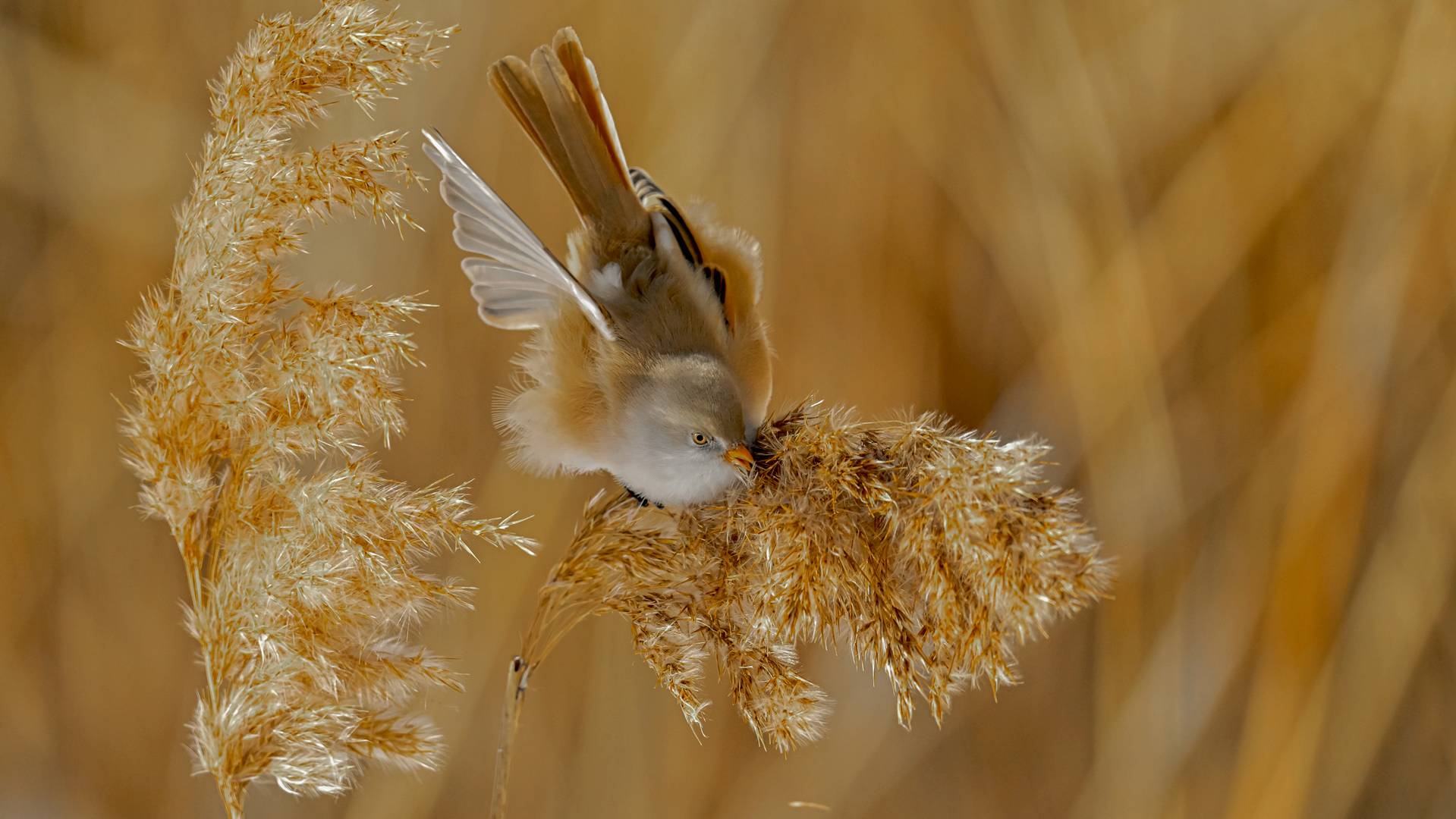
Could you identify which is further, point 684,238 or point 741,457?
point 684,238

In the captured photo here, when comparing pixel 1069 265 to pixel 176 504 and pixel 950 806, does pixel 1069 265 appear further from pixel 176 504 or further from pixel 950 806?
pixel 176 504

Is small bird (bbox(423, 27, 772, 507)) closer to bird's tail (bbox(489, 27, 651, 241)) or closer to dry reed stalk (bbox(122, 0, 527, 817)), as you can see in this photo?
bird's tail (bbox(489, 27, 651, 241))

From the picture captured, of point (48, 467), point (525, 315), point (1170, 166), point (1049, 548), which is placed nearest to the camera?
point (1049, 548)

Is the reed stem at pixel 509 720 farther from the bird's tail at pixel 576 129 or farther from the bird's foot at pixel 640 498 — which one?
the bird's tail at pixel 576 129

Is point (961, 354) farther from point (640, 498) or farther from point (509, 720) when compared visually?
point (509, 720)

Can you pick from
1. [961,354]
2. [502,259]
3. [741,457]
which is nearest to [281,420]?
[502,259]

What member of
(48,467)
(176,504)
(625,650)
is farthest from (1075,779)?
(48,467)
